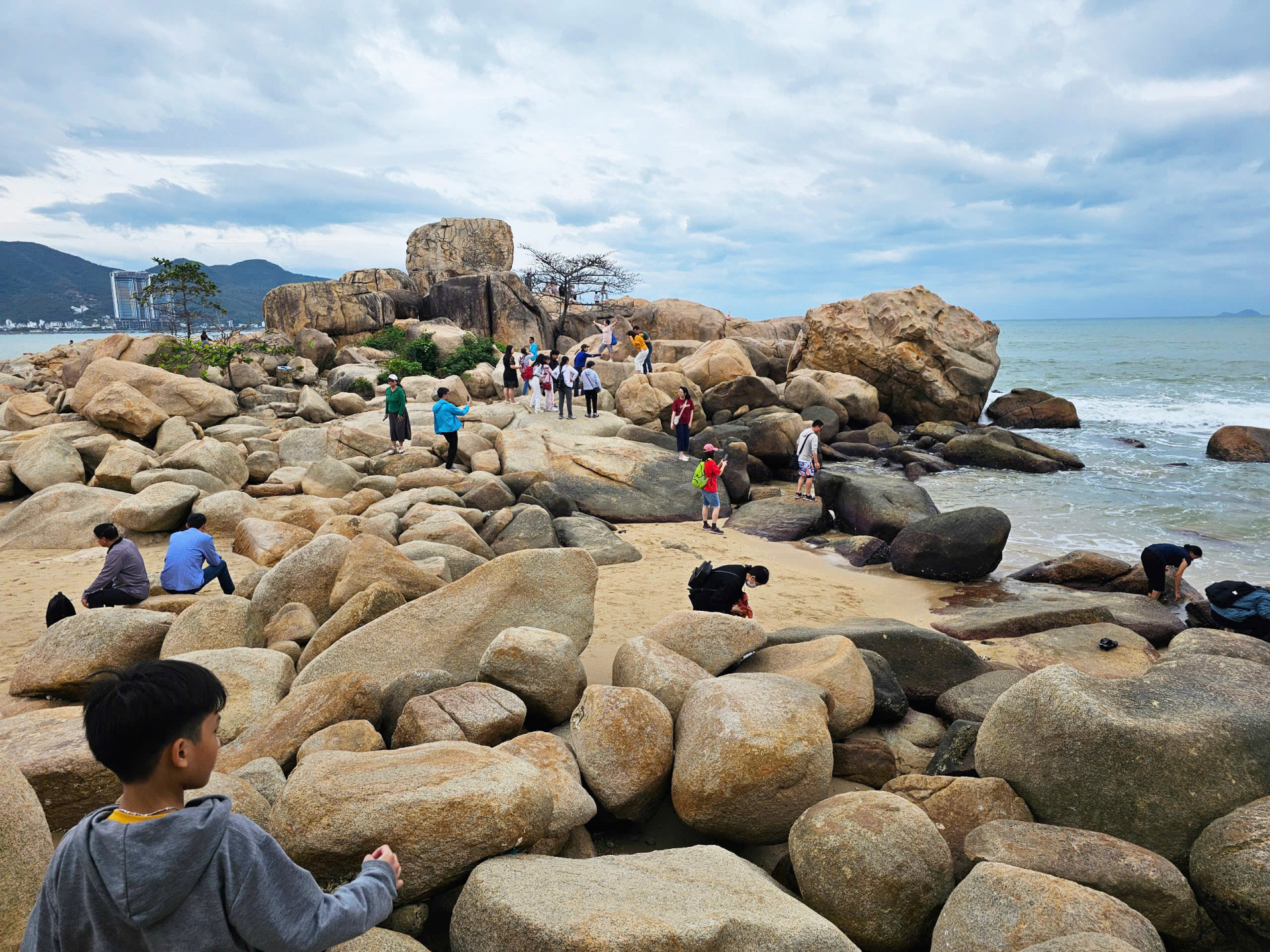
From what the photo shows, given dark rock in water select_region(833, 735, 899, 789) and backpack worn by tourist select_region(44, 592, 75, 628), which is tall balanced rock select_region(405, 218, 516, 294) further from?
dark rock in water select_region(833, 735, 899, 789)

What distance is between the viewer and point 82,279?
13125 cm

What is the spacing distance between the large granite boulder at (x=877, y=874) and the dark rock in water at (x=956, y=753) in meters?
1.34

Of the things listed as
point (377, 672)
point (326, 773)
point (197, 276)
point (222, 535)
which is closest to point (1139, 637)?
point (377, 672)

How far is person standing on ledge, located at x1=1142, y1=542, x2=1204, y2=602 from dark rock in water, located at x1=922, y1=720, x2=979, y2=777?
22.8ft

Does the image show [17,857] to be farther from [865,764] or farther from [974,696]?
[974,696]

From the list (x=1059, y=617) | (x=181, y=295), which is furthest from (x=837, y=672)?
(x=181, y=295)

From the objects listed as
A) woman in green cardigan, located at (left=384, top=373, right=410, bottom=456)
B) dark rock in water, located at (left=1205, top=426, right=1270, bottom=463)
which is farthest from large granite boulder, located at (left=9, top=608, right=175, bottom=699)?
Result: dark rock in water, located at (left=1205, top=426, right=1270, bottom=463)

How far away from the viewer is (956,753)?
553cm

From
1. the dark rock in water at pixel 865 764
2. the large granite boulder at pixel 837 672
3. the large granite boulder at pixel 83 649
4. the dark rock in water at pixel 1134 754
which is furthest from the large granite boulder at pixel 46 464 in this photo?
the dark rock in water at pixel 1134 754

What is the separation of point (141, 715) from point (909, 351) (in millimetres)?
28460

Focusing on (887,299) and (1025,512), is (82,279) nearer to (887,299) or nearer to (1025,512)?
(887,299)

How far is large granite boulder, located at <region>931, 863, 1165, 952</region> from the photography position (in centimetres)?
354

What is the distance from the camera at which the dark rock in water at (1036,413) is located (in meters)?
30.0

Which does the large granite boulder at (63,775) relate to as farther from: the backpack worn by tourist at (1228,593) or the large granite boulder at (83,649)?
the backpack worn by tourist at (1228,593)
